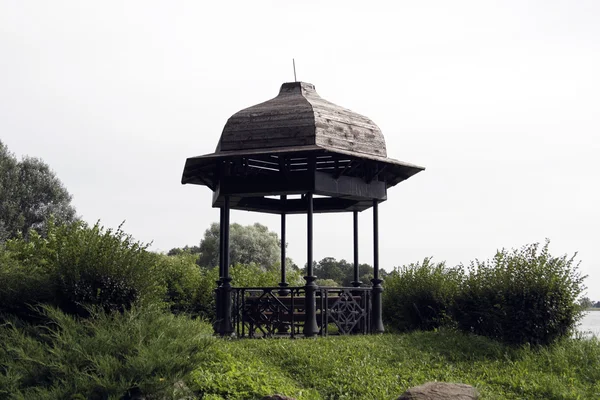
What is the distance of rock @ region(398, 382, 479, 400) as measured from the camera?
1044 centimetres

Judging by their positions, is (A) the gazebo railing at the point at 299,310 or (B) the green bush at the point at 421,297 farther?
(B) the green bush at the point at 421,297

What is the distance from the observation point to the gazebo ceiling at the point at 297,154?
1468cm

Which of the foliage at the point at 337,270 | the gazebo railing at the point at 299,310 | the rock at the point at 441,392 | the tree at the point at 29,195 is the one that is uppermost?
the tree at the point at 29,195

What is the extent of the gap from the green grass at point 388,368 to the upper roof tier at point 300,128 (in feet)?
13.0

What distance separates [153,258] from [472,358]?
623 cm

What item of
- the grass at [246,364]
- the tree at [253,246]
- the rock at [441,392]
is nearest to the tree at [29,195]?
the tree at [253,246]

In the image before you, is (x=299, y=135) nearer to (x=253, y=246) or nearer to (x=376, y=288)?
(x=376, y=288)

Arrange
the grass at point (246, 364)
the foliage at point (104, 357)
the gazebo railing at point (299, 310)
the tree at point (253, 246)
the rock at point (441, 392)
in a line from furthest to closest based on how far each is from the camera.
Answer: the tree at point (253, 246) → the gazebo railing at point (299, 310) → the rock at point (441, 392) → the grass at point (246, 364) → the foliage at point (104, 357)

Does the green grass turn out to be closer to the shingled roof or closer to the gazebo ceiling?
the gazebo ceiling

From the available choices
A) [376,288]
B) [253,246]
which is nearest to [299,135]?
[376,288]

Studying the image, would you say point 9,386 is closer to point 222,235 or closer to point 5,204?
point 222,235

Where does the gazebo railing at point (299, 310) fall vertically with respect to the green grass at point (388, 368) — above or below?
above

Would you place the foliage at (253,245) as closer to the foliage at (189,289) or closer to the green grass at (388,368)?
the foliage at (189,289)

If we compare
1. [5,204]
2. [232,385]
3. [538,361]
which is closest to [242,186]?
[232,385]
